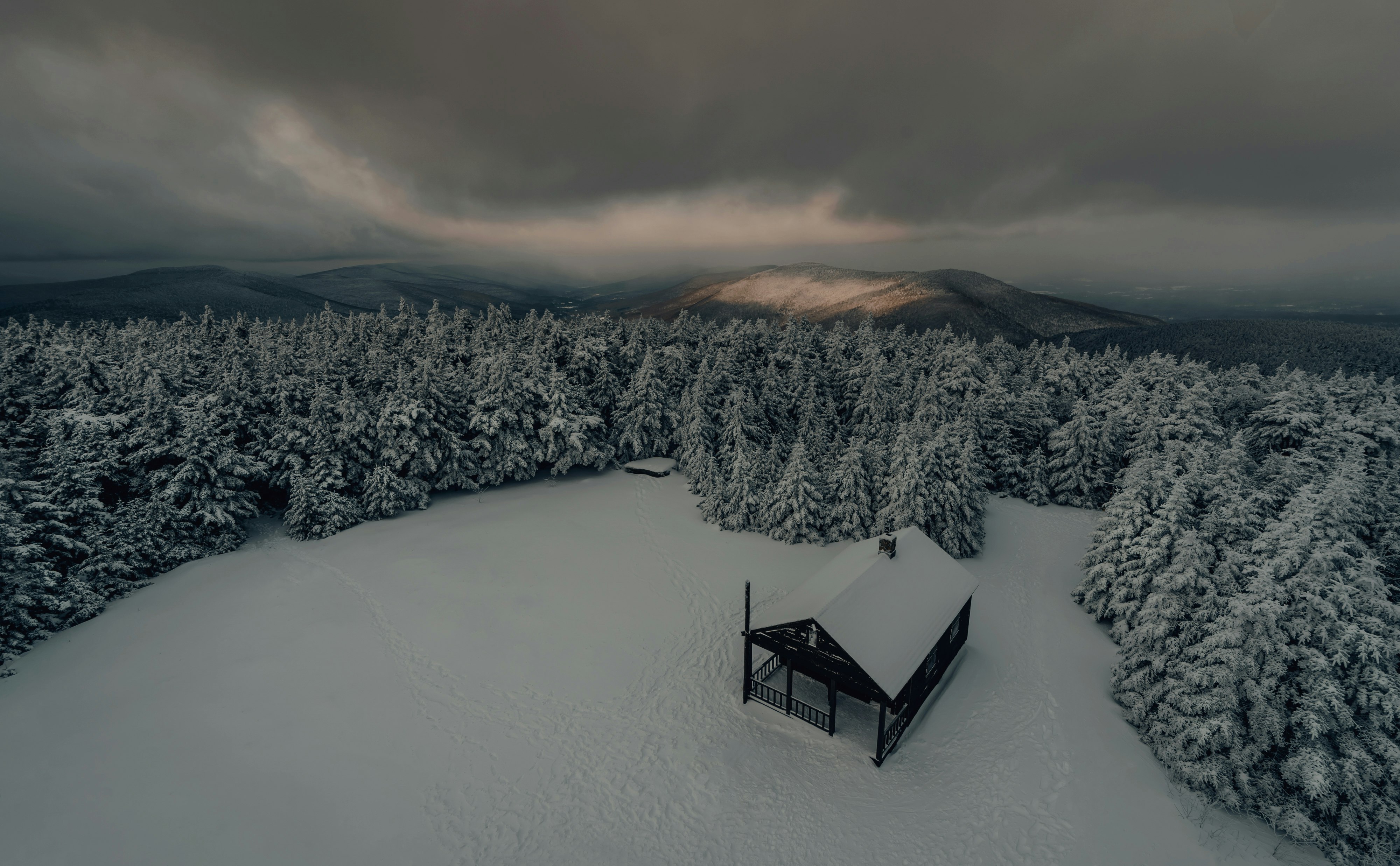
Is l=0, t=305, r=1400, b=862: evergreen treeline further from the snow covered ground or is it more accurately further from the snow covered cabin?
the snow covered cabin

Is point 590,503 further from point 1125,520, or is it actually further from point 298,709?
point 1125,520

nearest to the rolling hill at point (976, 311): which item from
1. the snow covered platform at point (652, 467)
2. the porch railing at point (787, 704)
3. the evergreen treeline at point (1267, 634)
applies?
the snow covered platform at point (652, 467)

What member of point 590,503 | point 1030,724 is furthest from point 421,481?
point 1030,724

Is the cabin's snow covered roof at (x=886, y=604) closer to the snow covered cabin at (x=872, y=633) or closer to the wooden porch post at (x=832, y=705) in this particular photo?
the snow covered cabin at (x=872, y=633)

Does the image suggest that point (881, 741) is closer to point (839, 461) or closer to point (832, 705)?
point (832, 705)

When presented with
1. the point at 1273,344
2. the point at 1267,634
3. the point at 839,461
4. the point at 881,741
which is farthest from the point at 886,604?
the point at 1273,344

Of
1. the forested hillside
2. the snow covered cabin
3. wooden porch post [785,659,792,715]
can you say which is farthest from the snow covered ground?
the forested hillside
